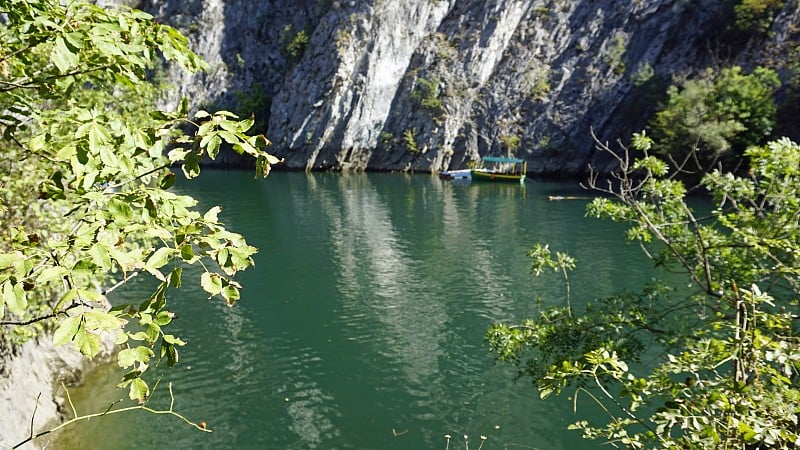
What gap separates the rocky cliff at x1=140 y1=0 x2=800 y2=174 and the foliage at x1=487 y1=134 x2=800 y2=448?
6857 centimetres

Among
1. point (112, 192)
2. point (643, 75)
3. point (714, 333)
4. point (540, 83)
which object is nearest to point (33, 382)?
point (112, 192)

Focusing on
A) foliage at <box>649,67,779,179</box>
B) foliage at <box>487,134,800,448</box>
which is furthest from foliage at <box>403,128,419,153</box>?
foliage at <box>487,134,800,448</box>

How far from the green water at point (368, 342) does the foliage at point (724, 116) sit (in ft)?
71.9

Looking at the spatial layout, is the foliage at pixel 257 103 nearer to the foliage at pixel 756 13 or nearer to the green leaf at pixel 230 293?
the foliage at pixel 756 13

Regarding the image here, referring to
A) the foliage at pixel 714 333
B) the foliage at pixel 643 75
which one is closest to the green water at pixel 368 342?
the foliage at pixel 714 333

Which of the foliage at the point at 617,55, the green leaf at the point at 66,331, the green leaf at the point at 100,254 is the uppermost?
the foliage at the point at 617,55

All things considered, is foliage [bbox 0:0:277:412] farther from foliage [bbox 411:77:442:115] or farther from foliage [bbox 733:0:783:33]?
foliage [bbox 411:77:442:115]

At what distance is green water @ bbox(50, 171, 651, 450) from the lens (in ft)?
41.4

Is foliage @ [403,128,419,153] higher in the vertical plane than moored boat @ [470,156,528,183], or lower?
higher

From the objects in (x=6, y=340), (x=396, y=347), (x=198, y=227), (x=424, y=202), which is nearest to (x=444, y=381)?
(x=396, y=347)

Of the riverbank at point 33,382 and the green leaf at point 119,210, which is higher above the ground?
the green leaf at point 119,210

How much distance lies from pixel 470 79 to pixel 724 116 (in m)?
42.3

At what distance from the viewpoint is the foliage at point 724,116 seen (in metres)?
50.4

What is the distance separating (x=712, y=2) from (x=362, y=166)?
184 feet
